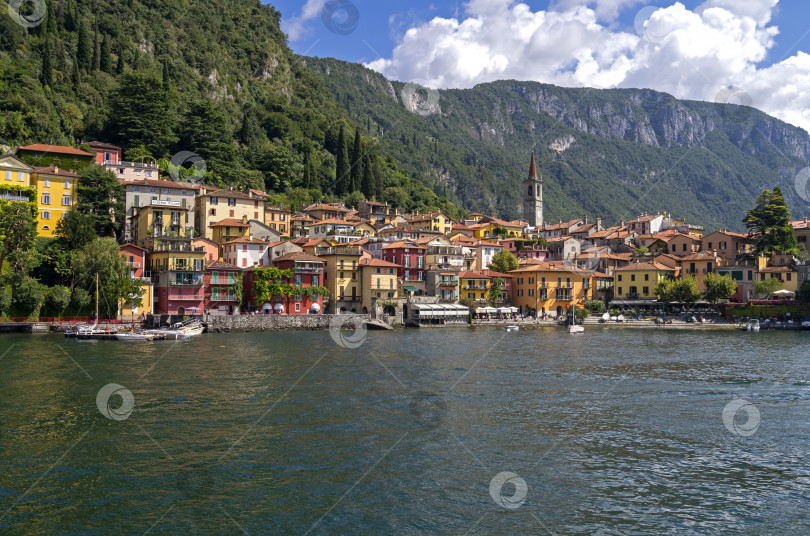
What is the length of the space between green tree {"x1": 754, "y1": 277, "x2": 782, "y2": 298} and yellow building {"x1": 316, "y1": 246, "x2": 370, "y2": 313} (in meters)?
43.6

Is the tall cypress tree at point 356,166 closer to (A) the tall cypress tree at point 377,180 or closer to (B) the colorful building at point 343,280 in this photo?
(A) the tall cypress tree at point 377,180

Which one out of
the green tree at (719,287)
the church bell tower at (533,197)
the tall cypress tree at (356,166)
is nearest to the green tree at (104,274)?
the green tree at (719,287)

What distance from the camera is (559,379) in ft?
102

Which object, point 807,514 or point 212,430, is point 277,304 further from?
point 807,514

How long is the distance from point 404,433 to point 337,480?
4560 mm

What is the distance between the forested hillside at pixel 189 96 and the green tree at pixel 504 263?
3093cm

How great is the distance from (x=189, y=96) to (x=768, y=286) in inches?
3422

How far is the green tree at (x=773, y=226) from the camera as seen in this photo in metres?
79.5

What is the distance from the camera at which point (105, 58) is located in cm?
9912

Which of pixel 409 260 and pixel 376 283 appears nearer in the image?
pixel 376 283

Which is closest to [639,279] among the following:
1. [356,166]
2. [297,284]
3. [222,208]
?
[297,284]

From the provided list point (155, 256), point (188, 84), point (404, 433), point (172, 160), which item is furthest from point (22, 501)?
point (188, 84)

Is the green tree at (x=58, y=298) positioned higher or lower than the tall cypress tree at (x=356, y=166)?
lower

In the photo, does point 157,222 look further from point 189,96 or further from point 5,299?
point 189,96
